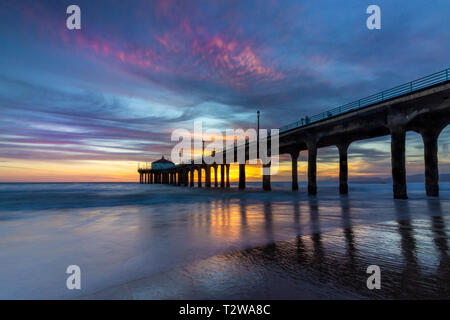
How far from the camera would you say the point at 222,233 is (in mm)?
9164

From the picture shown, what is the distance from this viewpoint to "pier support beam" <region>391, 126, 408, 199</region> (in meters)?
23.2

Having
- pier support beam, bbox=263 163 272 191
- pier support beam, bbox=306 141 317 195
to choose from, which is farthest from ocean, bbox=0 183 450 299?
pier support beam, bbox=263 163 272 191

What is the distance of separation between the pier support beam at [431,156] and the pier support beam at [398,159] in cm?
636

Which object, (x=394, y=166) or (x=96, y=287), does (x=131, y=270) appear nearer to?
(x=96, y=287)

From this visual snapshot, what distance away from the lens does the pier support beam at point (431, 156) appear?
26594mm

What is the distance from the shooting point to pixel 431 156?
88.5 feet

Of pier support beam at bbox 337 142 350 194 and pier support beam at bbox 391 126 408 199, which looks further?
pier support beam at bbox 337 142 350 194

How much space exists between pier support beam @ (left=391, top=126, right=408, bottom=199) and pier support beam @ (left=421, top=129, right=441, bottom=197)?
6361 millimetres

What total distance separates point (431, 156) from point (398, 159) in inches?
280

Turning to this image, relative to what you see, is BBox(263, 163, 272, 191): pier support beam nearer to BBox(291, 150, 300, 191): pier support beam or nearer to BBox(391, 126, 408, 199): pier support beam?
BBox(291, 150, 300, 191): pier support beam

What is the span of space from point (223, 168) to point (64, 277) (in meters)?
76.0

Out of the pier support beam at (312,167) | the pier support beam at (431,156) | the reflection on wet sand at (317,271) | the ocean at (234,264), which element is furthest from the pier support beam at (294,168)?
the reflection on wet sand at (317,271)

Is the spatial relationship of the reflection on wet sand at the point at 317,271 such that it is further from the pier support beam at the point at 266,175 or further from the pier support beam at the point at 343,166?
the pier support beam at the point at 266,175
